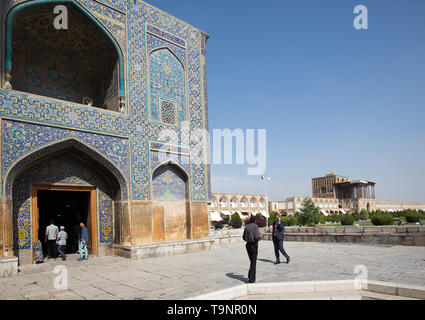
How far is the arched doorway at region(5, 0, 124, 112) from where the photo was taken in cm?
1048

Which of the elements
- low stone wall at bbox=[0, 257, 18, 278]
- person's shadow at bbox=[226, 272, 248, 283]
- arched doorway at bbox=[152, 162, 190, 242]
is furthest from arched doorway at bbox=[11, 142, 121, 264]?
person's shadow at bbox=[226, 272, 248, 283]

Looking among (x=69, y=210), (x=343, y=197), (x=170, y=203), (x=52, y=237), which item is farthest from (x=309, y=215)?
(x=343, y=197)

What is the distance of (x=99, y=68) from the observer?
12523mm

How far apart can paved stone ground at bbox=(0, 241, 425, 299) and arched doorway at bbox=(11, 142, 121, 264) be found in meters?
0.94

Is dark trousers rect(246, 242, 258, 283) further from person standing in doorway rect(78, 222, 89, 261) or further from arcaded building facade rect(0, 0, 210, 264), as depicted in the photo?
person standing in doorway rect(78, 222, 89, 261)

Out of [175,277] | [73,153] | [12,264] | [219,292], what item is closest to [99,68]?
[73,153]

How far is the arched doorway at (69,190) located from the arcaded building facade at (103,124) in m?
0.03

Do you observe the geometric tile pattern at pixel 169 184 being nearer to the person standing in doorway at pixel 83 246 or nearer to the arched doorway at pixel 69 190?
the arched doorway at pixel 69 190

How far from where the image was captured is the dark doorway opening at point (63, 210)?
12.8 metres

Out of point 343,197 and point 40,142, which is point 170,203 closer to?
point 40,142

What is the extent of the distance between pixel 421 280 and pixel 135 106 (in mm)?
9429

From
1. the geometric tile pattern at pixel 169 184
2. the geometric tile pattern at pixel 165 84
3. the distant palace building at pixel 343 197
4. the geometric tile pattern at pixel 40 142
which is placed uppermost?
the geometric tile pattern at pixel 165 84

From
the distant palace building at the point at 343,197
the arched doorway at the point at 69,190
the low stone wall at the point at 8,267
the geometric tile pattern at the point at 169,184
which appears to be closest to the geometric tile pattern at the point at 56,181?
the arched doorway at the point at 69,190
